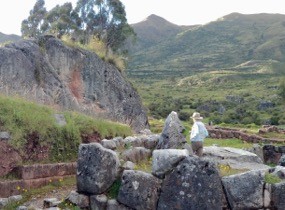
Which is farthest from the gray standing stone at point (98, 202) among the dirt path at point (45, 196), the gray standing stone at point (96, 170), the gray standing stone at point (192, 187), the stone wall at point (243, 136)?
the stone wall at point (243, 136)

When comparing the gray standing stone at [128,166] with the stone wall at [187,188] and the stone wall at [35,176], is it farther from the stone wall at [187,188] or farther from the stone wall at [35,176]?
the stone wall at [35,176]

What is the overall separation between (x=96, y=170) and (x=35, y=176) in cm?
245

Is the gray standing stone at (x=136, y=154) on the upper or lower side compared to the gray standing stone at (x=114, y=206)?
upper

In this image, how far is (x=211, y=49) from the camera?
551 ft

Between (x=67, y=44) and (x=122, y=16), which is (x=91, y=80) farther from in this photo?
(x=122, y=16)

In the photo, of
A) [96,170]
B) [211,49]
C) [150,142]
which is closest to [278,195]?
[96,170]

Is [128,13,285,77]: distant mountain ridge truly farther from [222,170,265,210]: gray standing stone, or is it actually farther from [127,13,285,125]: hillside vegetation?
[222,170,265,210]: gray standing stone

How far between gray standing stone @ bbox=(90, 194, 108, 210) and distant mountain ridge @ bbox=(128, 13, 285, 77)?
12318 cm

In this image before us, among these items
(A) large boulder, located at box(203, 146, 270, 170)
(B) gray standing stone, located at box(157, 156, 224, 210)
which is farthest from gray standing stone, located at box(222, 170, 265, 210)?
(A) large boulder, located at box(203, 146, 270, 170)

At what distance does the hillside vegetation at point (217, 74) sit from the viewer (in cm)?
6681

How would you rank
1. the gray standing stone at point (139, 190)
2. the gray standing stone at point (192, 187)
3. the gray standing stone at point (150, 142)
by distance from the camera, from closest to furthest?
1. the gray standing stone at point (192, 187)
2. the gray standing stone at point (139, 190)
3. the gray standing stone at point (150, 142)

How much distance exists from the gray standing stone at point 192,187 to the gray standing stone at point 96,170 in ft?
4.11

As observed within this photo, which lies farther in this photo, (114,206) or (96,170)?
(96,170)

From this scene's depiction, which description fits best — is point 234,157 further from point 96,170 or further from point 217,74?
point 217,74
